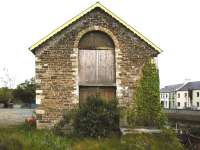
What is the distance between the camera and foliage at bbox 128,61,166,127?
56.5ft

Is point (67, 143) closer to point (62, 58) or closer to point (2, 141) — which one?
point (2, 141)

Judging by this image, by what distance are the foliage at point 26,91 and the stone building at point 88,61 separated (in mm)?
29824

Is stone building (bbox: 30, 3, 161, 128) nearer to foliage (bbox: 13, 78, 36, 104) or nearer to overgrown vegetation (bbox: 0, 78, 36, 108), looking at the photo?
overgrown vegetation (bbox: 0, 78, 36, 108)

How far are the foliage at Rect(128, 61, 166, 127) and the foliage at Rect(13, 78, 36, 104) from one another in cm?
3089

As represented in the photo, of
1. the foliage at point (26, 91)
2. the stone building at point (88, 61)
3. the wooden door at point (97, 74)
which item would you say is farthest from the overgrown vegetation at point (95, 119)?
the foliage at point (26, 91)

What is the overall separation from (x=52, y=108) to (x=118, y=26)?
5.54 m

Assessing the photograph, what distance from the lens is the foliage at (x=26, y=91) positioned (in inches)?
1837

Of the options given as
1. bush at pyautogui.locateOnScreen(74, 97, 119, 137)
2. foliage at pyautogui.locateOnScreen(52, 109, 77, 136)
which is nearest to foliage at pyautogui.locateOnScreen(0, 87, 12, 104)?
foliage at pyautogui.locateOnScreen(52, 109, 77, 136)

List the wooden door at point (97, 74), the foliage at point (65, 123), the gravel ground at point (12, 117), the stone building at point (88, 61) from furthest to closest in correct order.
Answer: the gravel ground at point (12, 117) < the wooden door at point (97, 74) < the stone building at point (88, 61) < the foliage at point (65, 123)

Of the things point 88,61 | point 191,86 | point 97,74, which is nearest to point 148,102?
point 97,74

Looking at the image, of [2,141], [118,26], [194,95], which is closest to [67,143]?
[2,141]

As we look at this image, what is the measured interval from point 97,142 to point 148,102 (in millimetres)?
4194

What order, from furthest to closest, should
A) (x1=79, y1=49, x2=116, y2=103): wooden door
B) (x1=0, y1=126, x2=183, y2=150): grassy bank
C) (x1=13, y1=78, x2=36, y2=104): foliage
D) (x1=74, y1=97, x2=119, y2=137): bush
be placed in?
(x1=13, y1=78, x2=36, y2=104): foliage < (x1=79, y1=49, x2=116, y2=103): wooden door < (x1=74, y1=97, x2=119, y2=137): bush < (x1=0, y1=126, x2=183, y2=150): grassy bank

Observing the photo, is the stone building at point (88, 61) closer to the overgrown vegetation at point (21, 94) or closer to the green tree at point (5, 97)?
the overgrown vegetation at point (21, 94)
